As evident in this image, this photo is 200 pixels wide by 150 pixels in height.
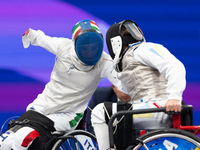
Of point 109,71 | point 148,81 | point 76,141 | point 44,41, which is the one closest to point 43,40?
point 44,41

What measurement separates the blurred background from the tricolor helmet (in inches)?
44.4

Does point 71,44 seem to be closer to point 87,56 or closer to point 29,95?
point 87,56

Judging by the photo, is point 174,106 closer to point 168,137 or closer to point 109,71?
point 168,137

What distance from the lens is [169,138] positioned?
1.44 m

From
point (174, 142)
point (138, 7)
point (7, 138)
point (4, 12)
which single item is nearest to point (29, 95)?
point (4, 12)

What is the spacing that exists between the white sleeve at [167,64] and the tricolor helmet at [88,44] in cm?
57

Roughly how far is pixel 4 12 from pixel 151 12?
69.9 inches

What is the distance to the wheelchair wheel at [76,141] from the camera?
7.00ft

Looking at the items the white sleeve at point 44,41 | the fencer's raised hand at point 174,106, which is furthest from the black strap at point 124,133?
the white sleeve at point 44,41

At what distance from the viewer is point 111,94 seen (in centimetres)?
291

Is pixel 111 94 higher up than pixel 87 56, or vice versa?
pixel 87 56

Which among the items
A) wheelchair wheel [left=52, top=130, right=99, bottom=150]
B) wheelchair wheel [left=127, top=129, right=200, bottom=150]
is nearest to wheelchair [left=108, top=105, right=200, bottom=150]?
wheelchair wheel [left=127, top=129, right=200, bottom=150]

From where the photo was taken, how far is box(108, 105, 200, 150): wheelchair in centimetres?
141

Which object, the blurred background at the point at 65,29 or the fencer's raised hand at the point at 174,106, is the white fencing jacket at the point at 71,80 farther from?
the blurred background at the point at 65,29
